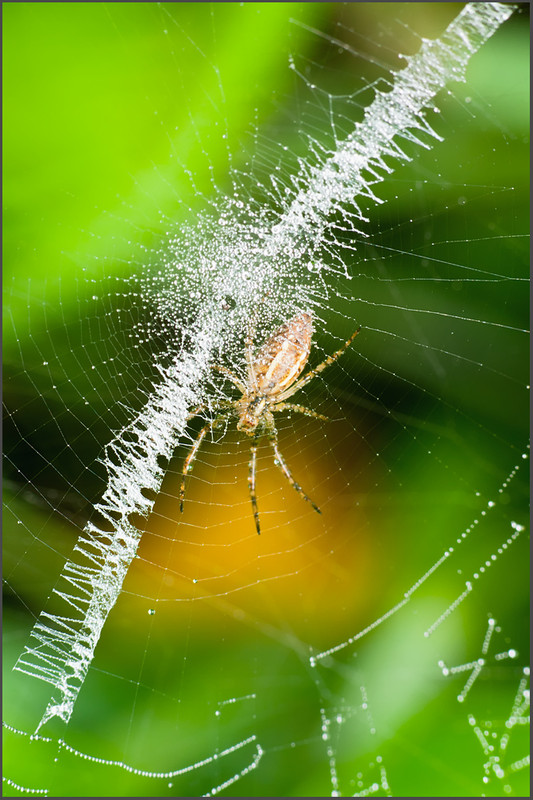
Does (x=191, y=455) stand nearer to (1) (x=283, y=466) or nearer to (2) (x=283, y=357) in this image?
(1) (x=283, y=466)

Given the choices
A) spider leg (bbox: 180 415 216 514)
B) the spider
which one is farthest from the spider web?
the spider

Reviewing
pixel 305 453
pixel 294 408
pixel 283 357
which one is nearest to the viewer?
pixel 305 453

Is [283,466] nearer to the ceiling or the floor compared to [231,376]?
nearer to the floor

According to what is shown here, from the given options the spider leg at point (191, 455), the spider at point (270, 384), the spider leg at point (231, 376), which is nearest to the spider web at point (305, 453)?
the spider leg at point (191, 455)

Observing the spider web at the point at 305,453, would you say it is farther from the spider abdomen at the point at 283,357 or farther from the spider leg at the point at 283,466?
the spider abdomen at the point at 283,357

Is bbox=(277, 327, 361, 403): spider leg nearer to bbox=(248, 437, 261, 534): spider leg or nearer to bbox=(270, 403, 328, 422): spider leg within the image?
bbox=(270, 403, 328, 422): spider leg

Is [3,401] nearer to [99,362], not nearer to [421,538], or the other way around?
[99,362]

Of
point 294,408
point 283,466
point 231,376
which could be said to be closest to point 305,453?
point 283,466
